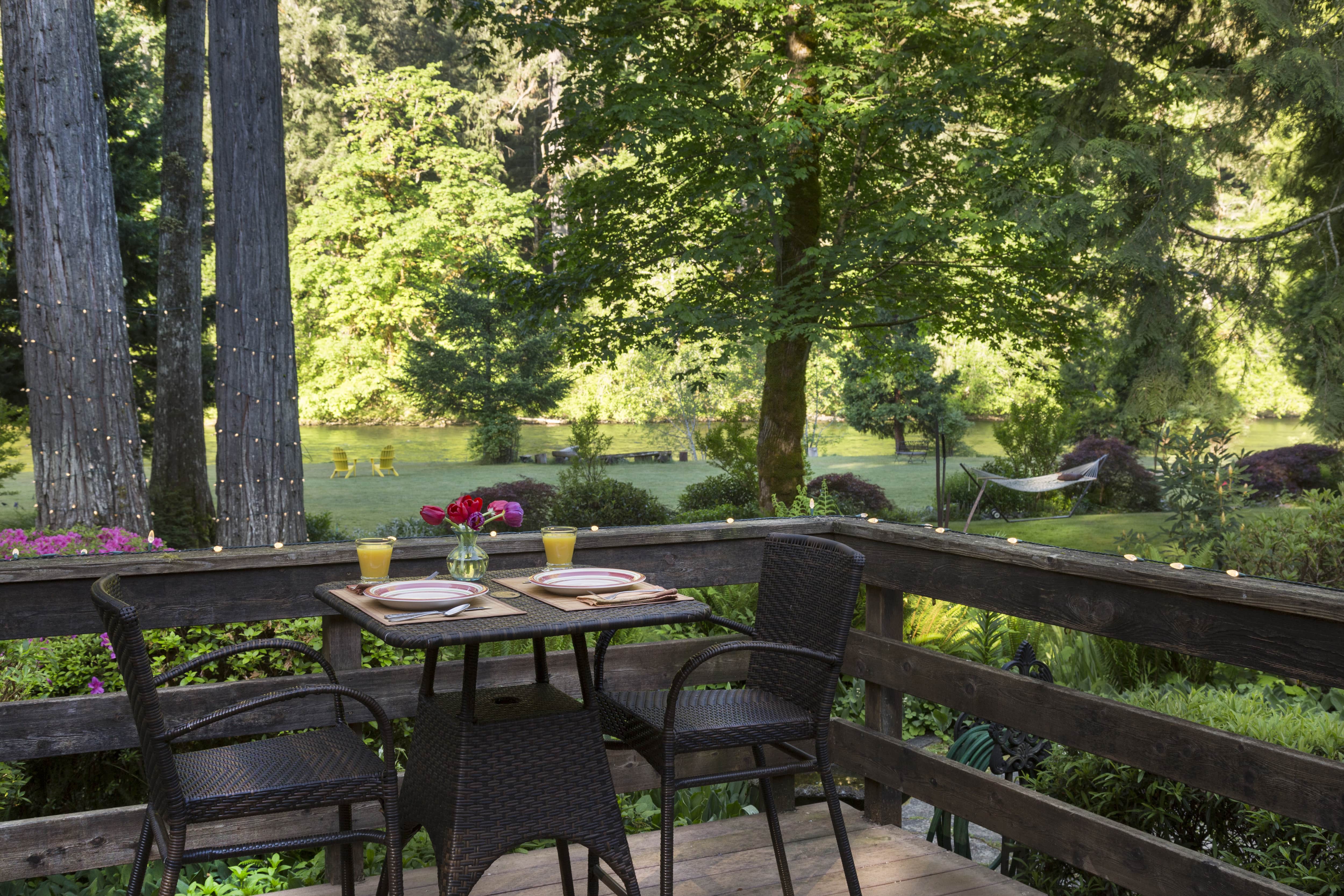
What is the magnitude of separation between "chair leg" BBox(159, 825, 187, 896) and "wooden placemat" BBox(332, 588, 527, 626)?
459 millimetres

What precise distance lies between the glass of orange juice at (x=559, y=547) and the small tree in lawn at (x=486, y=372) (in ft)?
48.8

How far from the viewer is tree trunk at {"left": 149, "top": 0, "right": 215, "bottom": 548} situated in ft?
31.8

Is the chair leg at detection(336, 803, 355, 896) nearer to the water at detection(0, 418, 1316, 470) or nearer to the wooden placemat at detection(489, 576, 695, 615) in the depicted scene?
the wooden placemat at detection(489, 576, 695, 615)

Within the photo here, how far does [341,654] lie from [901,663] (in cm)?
143

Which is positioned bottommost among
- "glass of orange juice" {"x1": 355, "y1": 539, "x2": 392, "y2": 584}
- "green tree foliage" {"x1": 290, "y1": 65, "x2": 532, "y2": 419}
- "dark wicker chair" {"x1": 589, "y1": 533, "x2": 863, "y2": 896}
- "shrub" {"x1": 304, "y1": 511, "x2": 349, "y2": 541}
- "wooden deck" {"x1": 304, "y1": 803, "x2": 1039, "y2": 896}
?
"shrub" {"x1": 304, "y1": 511, "x2": 349, "y2": 541}

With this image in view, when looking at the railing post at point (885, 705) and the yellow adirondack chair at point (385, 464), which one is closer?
the railing post at point (885, 705)

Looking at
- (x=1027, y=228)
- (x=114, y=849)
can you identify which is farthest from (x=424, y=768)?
(x=1027, y=228)

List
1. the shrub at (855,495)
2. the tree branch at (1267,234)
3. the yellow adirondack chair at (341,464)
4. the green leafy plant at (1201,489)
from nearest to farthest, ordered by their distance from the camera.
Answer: the green leafy plant at (1201,489) < the tree branch at (1267,234) < the shrub at (855,495) < the yellow adirondack chair at (341,464)

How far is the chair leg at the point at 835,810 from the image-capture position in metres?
2.16

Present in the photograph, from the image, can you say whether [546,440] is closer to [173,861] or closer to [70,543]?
[70,543]

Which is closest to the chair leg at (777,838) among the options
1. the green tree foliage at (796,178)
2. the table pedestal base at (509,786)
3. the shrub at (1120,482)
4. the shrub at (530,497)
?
the table pedestal base at (509,786)

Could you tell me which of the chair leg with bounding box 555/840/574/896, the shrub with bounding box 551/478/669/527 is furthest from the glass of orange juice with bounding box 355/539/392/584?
the shrub with bounding box 551/478/669/527

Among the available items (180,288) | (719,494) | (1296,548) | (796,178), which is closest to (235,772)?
→ (1296,548)

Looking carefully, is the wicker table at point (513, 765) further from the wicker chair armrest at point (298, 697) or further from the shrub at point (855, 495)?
the shrub at point (855, 495)
